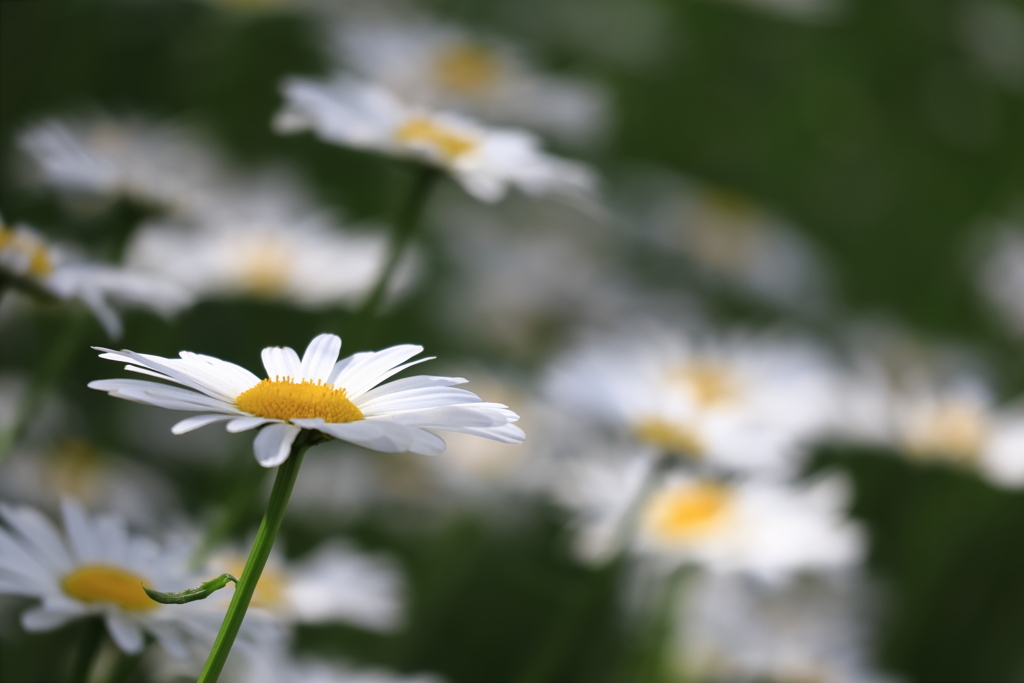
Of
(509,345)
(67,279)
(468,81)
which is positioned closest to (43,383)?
(67,279)

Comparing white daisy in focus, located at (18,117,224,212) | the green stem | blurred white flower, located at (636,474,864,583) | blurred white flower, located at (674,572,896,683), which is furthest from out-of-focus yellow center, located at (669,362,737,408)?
the green stem

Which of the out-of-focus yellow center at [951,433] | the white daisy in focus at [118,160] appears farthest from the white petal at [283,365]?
the out-of-focus yellow center at [951,433]

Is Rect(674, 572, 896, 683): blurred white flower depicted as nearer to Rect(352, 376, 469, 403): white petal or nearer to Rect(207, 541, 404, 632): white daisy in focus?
Rect(207, 541, 404, 632): white daisy in focus

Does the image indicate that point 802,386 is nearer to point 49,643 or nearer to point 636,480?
point 636,480

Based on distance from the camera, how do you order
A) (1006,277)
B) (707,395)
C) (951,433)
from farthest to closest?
Answer: (1006,277), (951,433), (707,395)

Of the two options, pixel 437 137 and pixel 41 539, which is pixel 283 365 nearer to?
pixel 41 539

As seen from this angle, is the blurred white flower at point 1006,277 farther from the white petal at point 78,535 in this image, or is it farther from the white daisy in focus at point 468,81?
the white petal at point 78,535

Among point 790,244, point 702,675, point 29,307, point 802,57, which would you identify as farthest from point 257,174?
point 802,57
